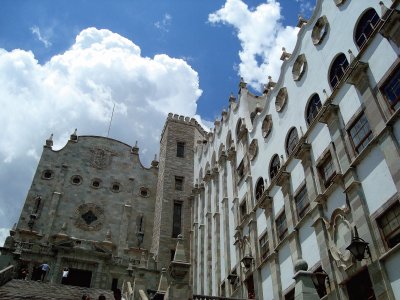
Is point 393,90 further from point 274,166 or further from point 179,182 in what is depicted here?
point 179,182

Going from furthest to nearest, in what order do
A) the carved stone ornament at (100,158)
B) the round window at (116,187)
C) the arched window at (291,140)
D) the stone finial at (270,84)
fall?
the carved stone ornament at (100,158), the round window at (116,187), the stone finial at (270,84), the arched window at (291,140)

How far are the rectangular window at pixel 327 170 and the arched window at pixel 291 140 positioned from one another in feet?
10.3

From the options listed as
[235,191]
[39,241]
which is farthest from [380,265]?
[39,241]

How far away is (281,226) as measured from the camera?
20312mm

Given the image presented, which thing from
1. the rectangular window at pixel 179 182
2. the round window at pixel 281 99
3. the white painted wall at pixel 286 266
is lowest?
the white painted wall at pixel 286 266

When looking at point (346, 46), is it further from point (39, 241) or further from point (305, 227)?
point (39, 241)

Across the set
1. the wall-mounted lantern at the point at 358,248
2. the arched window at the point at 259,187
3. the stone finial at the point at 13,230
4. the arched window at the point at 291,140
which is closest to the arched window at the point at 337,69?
the arched window at the point at 291,140

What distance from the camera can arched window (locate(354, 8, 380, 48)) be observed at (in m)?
15.7

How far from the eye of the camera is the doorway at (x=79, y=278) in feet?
99.0

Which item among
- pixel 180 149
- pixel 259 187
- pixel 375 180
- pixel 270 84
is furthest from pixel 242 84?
pixel 375 180

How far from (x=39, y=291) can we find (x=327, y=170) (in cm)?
1389

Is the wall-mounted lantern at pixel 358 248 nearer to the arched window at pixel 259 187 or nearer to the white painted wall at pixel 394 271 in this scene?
the white painted wall at pixel 394 271

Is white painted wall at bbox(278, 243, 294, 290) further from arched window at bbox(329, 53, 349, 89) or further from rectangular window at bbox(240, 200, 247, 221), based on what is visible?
arched window at bbox(329, 53, 349, 89)

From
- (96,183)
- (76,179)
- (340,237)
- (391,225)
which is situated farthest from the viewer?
(96,183)
